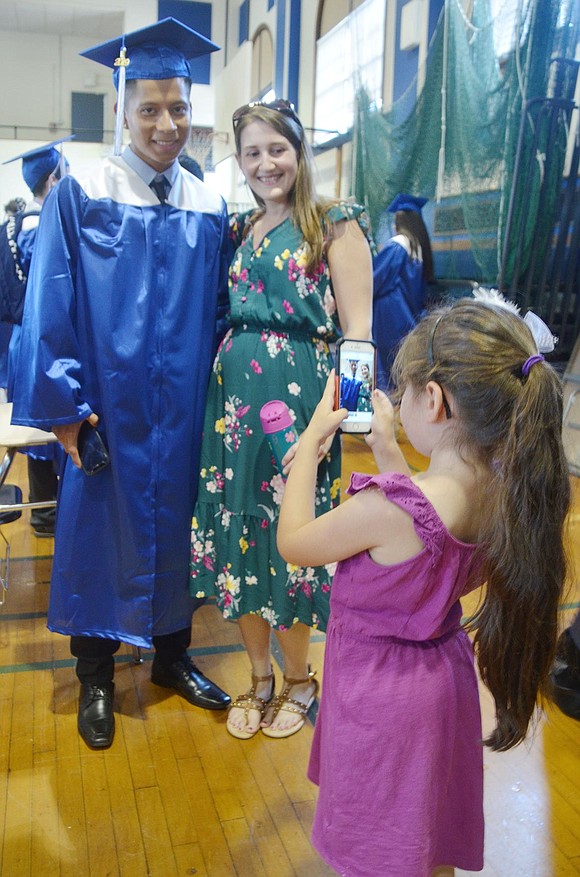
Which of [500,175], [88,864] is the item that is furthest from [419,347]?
[500,175]

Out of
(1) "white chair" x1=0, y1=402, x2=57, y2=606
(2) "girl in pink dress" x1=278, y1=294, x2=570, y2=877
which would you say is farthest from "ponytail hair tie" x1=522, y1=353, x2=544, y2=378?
(1) "white chair" x1=0, y1=402, x2=57, y2=606

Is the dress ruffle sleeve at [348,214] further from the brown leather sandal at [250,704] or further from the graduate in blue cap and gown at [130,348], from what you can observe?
the brown leather sandal at [250,704]

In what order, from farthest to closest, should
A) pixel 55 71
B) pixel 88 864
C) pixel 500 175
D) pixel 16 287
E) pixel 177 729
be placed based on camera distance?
pixel 55 71
pixel 500 175
pixel 16 287
pixel 177 729
pixel 88 864

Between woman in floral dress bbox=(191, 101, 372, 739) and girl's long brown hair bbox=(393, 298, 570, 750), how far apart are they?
0.65 metres

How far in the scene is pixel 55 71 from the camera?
44.3ft

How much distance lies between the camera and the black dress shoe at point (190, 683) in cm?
215

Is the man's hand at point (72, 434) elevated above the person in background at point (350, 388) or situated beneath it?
situated beneath

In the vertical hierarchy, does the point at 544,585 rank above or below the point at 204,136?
below

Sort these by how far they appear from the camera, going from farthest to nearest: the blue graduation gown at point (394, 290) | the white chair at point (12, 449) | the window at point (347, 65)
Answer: the window at point (347, 65)
the blue graduation gown at point (394, 290)
the white chair at point (12, 449)

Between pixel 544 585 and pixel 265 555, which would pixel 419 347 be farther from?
pixel 265 555

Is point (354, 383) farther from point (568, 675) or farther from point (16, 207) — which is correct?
point (16, 207)

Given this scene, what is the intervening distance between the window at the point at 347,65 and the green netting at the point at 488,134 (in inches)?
49.1

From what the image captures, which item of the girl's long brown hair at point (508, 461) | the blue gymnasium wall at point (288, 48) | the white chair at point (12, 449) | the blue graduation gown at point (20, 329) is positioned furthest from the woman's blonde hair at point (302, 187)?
the blue gymnasium wall at point (288, 48)

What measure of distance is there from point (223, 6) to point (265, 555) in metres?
12.4
